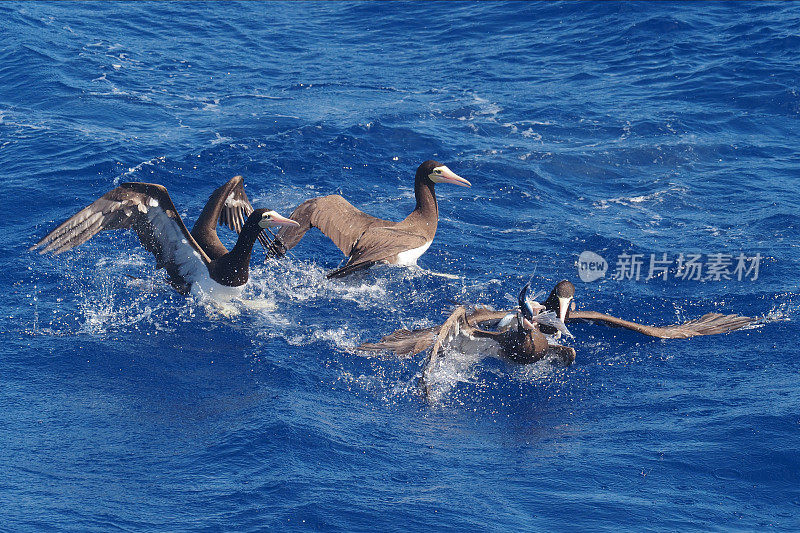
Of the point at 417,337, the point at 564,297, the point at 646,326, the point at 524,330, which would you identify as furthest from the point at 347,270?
the point at 646,326

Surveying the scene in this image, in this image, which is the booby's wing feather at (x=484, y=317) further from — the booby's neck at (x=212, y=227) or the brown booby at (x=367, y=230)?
the booby's neck at (x=212, y=227)

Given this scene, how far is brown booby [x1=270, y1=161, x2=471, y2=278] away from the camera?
47.0 ft

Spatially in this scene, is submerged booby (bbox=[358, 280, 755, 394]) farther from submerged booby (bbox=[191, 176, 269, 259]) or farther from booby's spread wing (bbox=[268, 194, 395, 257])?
submerged booby (bbox=[191, 176, 269, 259])

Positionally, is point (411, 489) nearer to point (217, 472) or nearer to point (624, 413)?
point (217, 472)

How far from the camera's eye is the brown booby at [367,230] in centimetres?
Answer: 1431

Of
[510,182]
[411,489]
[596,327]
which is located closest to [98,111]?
[510,182]

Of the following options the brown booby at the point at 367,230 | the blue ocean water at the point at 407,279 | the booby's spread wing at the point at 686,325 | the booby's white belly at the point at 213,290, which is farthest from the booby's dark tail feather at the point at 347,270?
the booby's spread wing at the point at 686,325

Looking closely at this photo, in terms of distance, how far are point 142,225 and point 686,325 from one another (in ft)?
24.8

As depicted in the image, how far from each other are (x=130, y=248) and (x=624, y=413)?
817cm

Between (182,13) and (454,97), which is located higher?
(182,13)

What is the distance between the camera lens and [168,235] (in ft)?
43.0

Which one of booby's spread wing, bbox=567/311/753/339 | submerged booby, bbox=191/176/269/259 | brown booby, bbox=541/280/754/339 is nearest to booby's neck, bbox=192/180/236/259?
submerged booby, bbox=191/176/269/259

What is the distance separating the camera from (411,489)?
9.46 meters

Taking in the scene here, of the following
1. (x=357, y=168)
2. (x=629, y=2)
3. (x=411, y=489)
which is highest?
(x=629, y=2)
